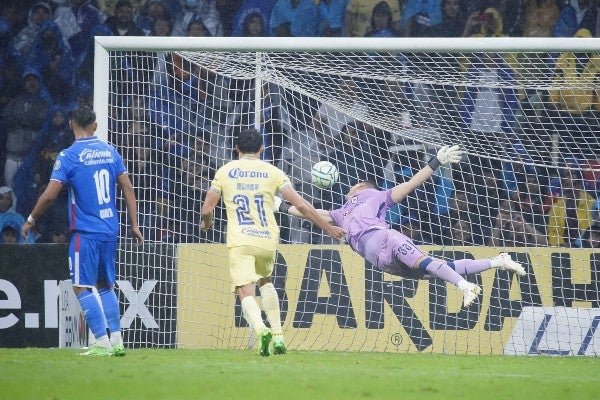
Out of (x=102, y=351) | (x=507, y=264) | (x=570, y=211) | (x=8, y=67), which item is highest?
(x=8, y=67)

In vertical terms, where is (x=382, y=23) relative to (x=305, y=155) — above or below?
above

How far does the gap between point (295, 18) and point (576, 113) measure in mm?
3927

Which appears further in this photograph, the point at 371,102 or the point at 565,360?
the point at 371,102

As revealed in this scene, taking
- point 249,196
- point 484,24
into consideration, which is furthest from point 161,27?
point 249,196

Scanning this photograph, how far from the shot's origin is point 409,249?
435 inches

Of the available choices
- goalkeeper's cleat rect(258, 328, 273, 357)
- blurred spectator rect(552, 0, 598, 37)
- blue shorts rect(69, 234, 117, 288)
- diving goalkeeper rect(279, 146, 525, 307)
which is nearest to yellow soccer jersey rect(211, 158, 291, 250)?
goalkeeper's cleat rect(258, 328, 273, 357)

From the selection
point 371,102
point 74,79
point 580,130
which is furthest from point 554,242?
point 74,79

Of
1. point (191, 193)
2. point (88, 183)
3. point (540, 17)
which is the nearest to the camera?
point (88, 183)

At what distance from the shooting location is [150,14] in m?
15.0

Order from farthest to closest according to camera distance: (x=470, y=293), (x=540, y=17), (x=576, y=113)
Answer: (x=540, y=17) → (x=576, y=113) → (x=470, y=293)

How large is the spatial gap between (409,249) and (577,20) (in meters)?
5.17

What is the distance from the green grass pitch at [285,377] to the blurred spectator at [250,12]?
6.06 meters

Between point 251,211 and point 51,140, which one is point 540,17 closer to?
point 51,140

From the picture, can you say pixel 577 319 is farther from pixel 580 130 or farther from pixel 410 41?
pixel 410 41
